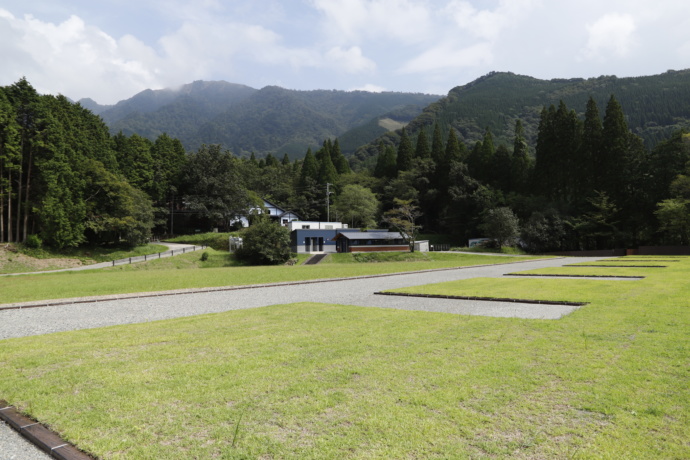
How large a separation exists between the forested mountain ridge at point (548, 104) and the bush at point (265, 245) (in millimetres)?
65804

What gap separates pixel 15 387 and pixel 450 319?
6665 millimetres

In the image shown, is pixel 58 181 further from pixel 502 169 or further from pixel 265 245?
pixel 502 169

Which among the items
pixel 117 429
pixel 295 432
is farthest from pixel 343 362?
pixel 117 429

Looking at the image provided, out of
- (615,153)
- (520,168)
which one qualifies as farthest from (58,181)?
(615,153)

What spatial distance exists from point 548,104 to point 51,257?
385 ft

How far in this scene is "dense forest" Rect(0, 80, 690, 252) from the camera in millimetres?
30250

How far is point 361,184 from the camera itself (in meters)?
64.1

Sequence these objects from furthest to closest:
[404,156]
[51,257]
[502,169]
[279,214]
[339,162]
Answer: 1. [339,162]
2. [404,156]
3. [279,214]
4. [502,169]
5. [51,257]

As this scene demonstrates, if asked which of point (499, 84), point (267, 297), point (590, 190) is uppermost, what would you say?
point (499, 84)

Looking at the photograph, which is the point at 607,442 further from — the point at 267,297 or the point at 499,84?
the point at 499,84

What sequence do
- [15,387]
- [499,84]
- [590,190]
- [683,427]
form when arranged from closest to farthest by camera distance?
[683,427] → [15,387] → [590,190] → [499,84]

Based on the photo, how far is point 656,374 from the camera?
13.6 ft

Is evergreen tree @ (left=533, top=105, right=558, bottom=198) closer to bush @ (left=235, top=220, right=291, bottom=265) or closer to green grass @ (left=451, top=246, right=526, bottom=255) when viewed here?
green grass @ (left=451, top=246, right=526, bottom=255)

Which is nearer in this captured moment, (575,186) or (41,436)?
(41,436)
